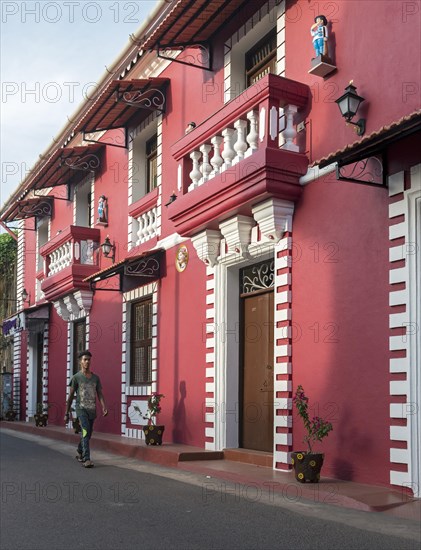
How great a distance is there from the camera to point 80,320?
18688mm

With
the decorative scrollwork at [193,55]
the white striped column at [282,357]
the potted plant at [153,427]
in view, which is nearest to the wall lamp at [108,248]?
the potted plant at [153,427]

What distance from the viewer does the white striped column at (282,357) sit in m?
9.30

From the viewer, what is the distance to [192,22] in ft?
36.9

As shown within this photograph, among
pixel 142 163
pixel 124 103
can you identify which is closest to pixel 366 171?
pixel 124 103

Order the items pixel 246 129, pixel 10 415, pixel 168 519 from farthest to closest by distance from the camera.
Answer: pixel 10 415 < pixel 246 129 < pixel 168 519

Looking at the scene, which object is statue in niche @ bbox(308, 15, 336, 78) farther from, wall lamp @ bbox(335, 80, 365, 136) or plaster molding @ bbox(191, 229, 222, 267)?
plaster molding @ bbox(191, 229, 222, 267)

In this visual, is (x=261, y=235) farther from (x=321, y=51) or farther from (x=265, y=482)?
(x=265, y=482)

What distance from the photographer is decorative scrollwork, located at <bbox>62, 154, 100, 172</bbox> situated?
17.4 meters

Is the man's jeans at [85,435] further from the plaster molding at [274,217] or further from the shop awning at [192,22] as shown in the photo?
the shop awning at [192,22]

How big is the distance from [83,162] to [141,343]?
5.22 meters

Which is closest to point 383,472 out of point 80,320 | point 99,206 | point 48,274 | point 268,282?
point 268,282

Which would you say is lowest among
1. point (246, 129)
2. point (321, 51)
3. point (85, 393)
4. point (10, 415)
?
point (10, 415)

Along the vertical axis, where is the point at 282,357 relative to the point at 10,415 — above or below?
above

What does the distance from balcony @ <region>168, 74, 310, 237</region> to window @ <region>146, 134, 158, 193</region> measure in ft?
12.9
